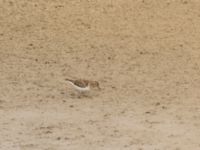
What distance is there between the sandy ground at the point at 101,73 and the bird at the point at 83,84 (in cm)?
17

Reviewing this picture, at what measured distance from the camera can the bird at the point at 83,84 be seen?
35.0 ft

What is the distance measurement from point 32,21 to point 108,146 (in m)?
5.33

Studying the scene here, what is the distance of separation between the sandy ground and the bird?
0.17 m

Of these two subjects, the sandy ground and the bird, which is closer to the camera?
the sandy ground

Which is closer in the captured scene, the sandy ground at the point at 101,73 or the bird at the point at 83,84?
the sandy ground at the point at 101,73

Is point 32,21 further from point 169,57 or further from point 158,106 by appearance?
point 158,106

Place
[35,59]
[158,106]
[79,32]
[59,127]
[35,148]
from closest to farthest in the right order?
1. [35,148]
2. [59,127]
3. [158,106]
4. [35,59]
5. [79,32]

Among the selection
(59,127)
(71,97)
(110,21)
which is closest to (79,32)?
(110,21)

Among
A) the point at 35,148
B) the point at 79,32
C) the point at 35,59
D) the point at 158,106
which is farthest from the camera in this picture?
the point at 79,32

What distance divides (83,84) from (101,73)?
1.22 metres

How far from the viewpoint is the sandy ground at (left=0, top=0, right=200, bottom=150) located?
9.28 m

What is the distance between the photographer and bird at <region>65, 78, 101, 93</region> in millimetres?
10680

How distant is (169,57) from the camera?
498 inches

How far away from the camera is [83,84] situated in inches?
423
